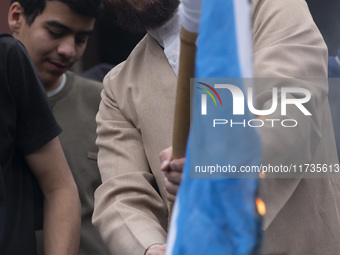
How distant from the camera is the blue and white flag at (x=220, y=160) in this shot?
1303 millimetres

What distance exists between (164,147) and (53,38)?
113 cm

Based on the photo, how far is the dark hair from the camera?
10.3 ft

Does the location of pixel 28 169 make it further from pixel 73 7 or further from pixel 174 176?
pixel 73 7

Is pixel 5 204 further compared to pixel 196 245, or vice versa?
pixel 5 204

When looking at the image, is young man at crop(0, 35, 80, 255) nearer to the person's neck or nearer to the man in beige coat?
the man in beige coat

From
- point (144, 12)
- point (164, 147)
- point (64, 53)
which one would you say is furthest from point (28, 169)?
point (64, 53)

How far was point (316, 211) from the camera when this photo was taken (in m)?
1.95

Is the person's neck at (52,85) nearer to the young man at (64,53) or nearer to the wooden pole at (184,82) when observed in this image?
the young man at (64,53)

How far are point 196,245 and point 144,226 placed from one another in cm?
88

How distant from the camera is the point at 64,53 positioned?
3182 mm

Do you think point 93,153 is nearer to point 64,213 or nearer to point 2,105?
point 64,213

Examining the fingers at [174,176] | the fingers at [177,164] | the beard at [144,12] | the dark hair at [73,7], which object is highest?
the beard at [144,12]

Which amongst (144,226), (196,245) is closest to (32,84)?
(144,226)

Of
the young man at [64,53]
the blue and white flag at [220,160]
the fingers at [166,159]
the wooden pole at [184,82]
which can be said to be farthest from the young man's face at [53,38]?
the blue and white flag at [220,160]
